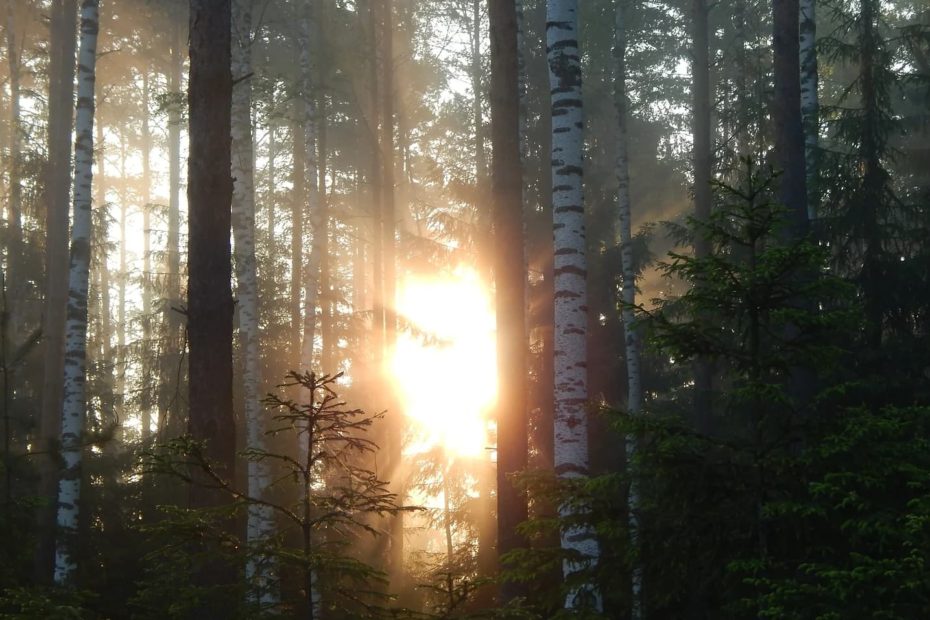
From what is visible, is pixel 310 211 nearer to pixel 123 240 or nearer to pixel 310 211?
pixel 310 211

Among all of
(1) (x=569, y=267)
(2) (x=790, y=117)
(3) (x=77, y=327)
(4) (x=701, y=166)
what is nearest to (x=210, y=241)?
(1) (x=569, y=267)

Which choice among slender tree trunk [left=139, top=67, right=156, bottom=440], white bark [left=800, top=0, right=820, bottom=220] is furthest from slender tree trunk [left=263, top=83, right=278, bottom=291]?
white bark [left=800, top=0, right=820, bottom=220]

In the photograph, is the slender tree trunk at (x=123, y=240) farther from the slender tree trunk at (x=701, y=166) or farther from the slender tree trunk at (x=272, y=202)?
the slender tree trunk at (x=701, y=166)

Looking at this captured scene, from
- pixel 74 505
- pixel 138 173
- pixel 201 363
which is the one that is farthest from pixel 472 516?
pixel 138 173

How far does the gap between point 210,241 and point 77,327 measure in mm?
6949

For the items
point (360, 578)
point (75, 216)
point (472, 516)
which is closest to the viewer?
point (360, 578)

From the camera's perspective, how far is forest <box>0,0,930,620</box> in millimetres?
5375

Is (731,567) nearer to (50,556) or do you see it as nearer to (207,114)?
(207,114)

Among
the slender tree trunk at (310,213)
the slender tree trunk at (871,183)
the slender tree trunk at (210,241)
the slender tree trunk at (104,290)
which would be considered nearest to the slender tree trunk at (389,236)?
the slender tree trunk at (310,213)

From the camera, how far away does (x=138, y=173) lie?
44.5 meters

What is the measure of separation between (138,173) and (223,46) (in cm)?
3828

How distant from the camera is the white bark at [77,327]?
541 inches

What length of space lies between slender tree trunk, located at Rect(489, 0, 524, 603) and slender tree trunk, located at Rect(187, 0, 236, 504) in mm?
4173

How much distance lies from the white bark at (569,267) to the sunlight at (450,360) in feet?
37.8
